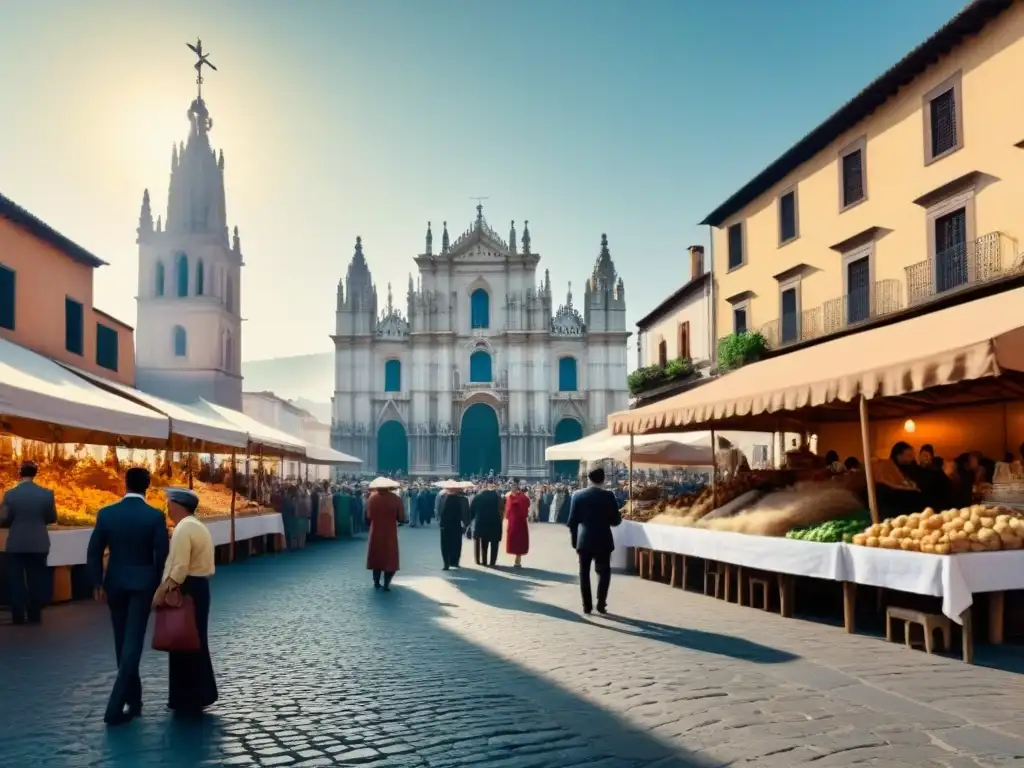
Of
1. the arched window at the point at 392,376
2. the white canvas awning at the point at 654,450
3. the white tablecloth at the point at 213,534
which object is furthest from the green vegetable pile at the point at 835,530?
the arched window at the point at 392,376

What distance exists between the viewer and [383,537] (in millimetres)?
14117

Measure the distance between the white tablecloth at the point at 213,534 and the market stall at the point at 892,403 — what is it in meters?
7.34

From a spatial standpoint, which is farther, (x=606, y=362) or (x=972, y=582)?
(x=606, y=362)

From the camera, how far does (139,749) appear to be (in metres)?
5.63

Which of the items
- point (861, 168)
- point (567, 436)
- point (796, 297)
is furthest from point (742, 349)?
point (567, 436)

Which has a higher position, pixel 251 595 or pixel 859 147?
pixel 859 147

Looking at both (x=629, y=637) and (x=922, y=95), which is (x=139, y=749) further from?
(x=922, y=95)

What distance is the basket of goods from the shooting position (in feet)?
28.1

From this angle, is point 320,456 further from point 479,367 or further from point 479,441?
point 479,367

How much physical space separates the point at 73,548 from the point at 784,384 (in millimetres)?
9411

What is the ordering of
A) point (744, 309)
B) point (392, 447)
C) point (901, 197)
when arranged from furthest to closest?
point (392, 447) → point (744, 309) → point (901, 197)

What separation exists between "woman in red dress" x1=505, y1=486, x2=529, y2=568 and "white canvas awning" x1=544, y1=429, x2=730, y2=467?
3717 millimetres

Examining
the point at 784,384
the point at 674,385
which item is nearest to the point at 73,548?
the point at 784,384

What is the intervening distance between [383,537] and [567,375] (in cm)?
4722
